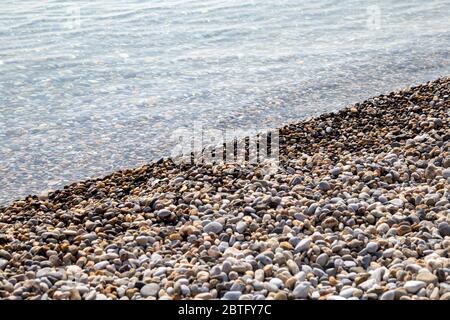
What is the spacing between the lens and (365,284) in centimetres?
407

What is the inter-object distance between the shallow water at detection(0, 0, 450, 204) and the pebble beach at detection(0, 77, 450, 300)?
1.64 m

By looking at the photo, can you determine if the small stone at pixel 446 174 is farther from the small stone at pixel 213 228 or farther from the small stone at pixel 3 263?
the small stone at pixel 3 263

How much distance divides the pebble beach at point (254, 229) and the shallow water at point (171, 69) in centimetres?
164

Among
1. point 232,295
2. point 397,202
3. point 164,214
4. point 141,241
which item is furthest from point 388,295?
point 164,214

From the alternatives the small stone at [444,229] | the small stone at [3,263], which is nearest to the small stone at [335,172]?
the small stone at [444,229]

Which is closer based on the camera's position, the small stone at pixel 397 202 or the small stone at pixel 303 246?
the small stone at pixel 303 246

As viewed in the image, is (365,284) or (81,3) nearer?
(365,284)

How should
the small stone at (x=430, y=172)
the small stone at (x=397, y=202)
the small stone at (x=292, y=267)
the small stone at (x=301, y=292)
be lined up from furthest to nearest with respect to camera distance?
the small stone at (x=430, y=172) < the small stone at (x=397, y=202) < the small stone at (x=292, y=267) < the small stone at (x=301, y=292)

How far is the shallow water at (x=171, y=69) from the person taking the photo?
334 inches

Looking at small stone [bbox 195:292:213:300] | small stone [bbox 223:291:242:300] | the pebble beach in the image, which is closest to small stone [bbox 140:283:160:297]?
the pebble beach

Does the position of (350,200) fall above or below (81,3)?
below
